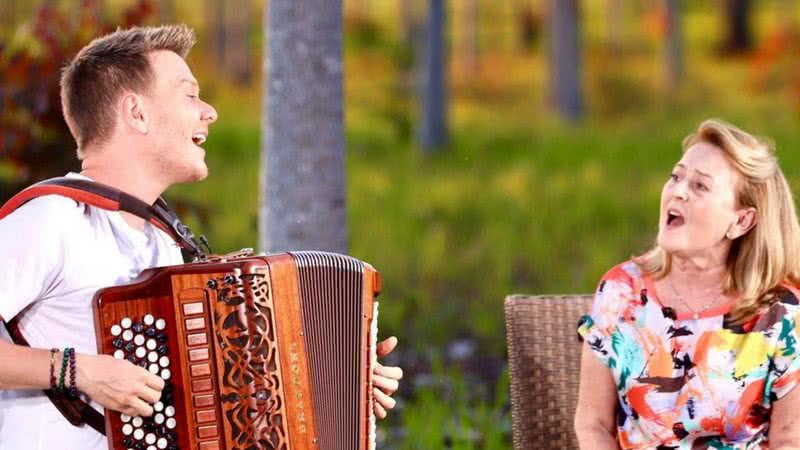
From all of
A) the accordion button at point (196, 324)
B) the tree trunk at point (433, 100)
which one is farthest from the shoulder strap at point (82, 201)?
the tree trunk at point (433, 100)

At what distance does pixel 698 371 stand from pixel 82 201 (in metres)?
1.68

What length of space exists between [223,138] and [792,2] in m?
22.3

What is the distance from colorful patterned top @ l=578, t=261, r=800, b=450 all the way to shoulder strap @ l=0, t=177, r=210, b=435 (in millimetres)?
1278

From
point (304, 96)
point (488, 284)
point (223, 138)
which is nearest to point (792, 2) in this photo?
point (223, 138)

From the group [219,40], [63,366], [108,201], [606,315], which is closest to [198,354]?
[63,366]

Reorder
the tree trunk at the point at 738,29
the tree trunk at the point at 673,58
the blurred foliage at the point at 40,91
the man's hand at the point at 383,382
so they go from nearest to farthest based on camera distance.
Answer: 1. the man's hand at the point at 383,382
2. the blurred foliage at the point at 40,91
3. the tree trunk at the point at 673,58
4. the tree trunk at the point at 738,29

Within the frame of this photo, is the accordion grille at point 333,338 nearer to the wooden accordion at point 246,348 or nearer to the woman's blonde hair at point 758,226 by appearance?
the wooden accordion at point 246,348

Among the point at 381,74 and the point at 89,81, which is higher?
the point at 89,81

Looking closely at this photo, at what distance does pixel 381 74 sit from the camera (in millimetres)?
27953

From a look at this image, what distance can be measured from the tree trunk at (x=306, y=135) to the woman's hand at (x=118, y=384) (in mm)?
2165

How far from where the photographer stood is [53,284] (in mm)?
3008

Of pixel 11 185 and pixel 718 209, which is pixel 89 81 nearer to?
pixel 718 209

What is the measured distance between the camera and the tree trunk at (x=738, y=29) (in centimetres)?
2877

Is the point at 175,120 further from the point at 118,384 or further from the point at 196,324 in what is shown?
the point at 118,384
